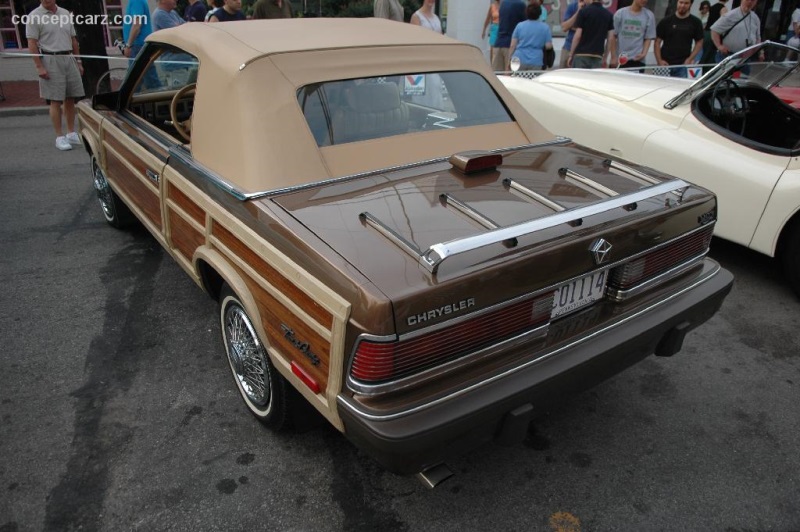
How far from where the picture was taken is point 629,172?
2.99 m

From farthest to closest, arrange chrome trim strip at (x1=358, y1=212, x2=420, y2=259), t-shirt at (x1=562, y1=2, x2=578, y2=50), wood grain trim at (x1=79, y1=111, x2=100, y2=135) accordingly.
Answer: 1. t-shirt at (x1=562, y1=2, x2=578, y2=50)
2. wood grain trim at (x1=79, y1=111, x2=100, y2=135)
3. chrome trim strip at (x1=358, y1=212, x2=420, y2=259)

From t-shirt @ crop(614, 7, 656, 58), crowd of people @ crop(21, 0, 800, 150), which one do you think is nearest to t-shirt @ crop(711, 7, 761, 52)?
crowd of people @ crop(21, 0, 800, 150)

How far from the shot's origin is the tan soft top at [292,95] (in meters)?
2.73

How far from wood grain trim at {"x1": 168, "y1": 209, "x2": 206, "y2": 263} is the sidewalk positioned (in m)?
8.42

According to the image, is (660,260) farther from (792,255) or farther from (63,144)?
(63,144)

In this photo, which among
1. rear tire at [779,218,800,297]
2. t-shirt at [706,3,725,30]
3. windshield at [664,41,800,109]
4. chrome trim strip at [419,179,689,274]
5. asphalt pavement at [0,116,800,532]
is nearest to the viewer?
chrome trim strip at [419,179,689,274]

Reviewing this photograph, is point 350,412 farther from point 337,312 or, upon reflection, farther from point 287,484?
point 287,484

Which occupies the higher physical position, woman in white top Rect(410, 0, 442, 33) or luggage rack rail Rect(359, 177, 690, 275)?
woman in white top Rect(410, 0, 442, 33)

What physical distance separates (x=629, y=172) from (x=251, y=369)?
2056 millimetres

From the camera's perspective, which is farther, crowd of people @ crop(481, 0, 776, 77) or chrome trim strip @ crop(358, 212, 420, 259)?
crowd of people @ crop(481, 0, 776, 77)

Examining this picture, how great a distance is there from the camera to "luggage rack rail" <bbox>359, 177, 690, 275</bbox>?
77.4 inches

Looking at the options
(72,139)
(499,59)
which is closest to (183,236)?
(72,139)

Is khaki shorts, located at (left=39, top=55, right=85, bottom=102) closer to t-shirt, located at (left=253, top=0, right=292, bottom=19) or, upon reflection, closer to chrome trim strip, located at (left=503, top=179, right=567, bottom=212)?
t-shirt, located at (left=253, top=0, right=292, bottom=19)

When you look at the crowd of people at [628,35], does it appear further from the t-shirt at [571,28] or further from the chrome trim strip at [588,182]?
the chrome trim strip at [588,182]
